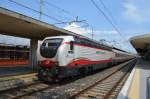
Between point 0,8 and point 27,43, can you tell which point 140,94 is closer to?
point 0,8

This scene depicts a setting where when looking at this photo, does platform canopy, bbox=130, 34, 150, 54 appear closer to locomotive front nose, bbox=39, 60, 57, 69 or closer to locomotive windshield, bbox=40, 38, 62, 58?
locomotive windshield, bbox=40, 38, 62, 58

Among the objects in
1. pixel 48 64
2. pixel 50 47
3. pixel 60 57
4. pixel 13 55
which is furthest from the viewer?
pixel 13 55

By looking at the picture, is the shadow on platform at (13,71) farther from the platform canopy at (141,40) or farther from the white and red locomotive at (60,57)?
the platform canopy at (141,40)

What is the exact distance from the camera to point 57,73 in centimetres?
1434

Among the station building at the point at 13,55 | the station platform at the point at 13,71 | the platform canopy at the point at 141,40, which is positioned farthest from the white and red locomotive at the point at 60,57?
the platform canopy at the point at 141,40

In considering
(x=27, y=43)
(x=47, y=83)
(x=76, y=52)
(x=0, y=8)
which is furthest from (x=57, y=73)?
(x=27, y=43)

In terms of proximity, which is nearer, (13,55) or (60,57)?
(60,57)

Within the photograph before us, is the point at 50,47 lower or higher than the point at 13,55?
higher

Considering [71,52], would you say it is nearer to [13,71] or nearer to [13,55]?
[13,71]

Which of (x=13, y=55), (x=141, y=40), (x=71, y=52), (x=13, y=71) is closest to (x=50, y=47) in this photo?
(x=71, y=52)

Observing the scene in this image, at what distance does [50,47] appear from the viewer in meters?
15.0

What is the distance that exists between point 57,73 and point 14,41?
17732mm

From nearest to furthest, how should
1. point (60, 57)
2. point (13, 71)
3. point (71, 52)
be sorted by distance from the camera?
Result: point (60, 57)
point (71, 52)
point (13, 71)

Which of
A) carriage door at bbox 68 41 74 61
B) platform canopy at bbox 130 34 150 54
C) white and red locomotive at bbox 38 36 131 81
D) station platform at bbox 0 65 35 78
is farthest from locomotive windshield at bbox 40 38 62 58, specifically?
platform canopy at bbox 130 34 150 54
